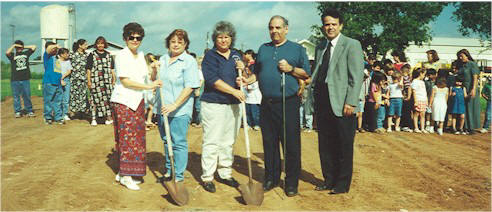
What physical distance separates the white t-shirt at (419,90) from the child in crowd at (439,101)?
21 centimetres

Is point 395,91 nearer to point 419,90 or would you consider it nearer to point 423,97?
point 419,90

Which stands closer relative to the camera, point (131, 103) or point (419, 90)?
point (131, 103)

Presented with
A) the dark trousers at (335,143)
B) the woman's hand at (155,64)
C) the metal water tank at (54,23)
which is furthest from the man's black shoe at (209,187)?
the metal water tank at (54,23)

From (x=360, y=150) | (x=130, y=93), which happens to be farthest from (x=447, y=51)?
(x=130, y=93)

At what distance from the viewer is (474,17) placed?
31.6 m

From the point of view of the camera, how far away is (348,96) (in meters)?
4.49

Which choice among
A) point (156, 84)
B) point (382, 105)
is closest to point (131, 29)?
point (156, 84)

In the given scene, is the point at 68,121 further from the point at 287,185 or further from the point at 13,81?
the point at 287,185

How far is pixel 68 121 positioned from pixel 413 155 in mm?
7992

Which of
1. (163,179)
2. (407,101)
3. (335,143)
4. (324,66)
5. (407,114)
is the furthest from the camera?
(407,114)

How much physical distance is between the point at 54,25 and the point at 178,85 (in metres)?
19.3

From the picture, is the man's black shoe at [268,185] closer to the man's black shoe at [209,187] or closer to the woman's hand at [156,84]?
the man's black shoe at [209,187]

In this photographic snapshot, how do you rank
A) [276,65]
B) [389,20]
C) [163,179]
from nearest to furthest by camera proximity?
1. [276,65]
2. [163,179]
3. [389,20]

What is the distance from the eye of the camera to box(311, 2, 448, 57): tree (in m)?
31.4
